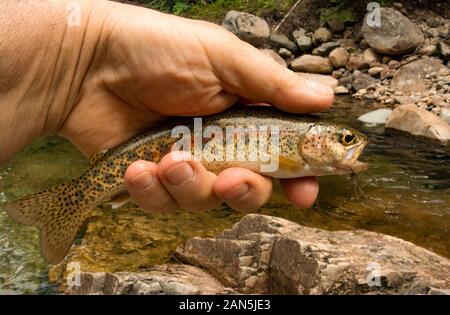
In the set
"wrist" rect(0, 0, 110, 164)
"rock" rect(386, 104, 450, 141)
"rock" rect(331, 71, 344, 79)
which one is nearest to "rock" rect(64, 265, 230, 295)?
"wrist" rect(0, 0, 110, 164)

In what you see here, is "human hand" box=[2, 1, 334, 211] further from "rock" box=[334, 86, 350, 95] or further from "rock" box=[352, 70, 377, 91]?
"rock" box=[352, 70, 377, 91]

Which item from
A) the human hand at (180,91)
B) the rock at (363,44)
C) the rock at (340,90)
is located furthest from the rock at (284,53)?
the human hand at (180,91)

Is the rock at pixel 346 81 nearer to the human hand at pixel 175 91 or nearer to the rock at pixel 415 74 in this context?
the rock at pixel 415 74

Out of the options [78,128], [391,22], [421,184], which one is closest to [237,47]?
[78,128]

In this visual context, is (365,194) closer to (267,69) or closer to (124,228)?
(124,228)

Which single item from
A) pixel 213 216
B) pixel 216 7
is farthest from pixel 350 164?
pixel 216 7

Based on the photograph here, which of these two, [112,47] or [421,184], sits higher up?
[112,47]
